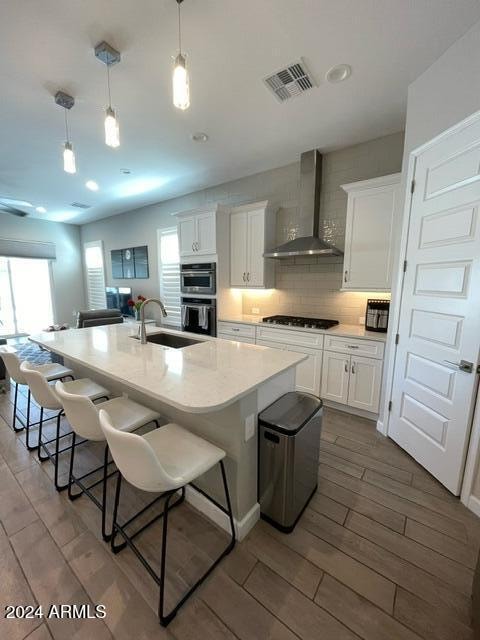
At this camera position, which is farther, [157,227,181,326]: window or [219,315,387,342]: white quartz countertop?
[157,227,181,326]: window

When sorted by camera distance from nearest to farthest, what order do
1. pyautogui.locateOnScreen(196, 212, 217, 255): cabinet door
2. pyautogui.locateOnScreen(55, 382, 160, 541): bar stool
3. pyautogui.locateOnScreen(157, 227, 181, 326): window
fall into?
pyautogui.locateOnScreen(55, 382, 160, 541): bar stool → pyautogui.locateOnScreen(196, 212, 217, 255): cabinet door → pyautogui.locateOnScreen(157, 227, 181, 326): window

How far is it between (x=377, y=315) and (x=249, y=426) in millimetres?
2089

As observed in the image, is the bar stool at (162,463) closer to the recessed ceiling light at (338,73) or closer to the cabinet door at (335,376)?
the cabinet door at (335,376)

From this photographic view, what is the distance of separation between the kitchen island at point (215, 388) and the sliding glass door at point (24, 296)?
19.7 ft

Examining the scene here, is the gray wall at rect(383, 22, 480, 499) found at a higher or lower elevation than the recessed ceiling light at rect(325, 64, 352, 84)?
lower

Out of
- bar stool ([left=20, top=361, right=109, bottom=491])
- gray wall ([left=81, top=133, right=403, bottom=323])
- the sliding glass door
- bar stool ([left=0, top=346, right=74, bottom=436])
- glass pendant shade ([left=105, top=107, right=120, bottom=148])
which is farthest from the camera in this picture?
the sliding glass door

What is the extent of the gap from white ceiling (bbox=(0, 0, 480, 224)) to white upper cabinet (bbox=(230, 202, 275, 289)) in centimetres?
65

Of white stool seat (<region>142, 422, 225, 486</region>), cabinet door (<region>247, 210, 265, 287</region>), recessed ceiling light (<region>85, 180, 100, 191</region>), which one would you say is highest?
recessed ceiling light (<region>85, 180, 100, 191</region>)

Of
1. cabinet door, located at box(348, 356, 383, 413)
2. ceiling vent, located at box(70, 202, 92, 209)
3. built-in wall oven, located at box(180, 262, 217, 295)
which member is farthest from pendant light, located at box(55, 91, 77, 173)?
ceiling vent, located at box(70, 202, 92, 209)

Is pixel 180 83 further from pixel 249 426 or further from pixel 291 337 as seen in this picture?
pixel 291 337

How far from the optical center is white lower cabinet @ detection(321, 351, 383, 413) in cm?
263

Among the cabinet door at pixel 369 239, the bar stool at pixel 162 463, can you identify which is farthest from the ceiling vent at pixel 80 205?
the bar stool at pixel 162 463

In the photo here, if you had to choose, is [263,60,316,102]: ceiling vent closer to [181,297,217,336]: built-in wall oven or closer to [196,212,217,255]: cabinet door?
[196,212,217,255]: cabinet door

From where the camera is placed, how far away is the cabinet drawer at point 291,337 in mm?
2932
